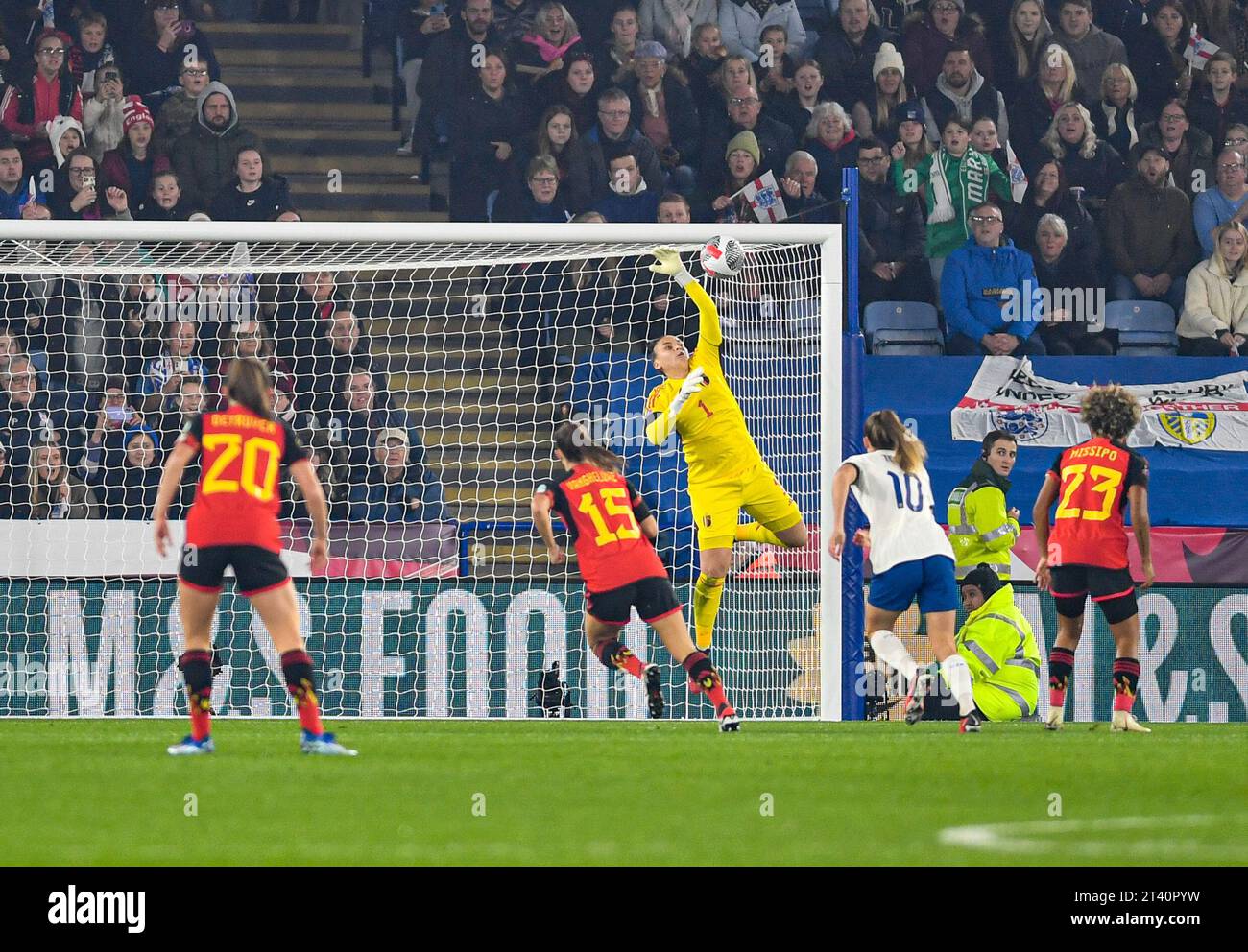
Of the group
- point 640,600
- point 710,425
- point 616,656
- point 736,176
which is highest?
point 736,176

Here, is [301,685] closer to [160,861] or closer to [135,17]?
[160,861]

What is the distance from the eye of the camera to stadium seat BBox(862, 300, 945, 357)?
1539 cm

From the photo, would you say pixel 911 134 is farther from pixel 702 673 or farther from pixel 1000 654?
pixel 702 673

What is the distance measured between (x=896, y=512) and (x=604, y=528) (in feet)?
4.83

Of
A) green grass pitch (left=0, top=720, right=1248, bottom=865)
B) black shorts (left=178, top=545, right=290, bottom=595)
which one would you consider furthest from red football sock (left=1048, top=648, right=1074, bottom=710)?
black shorts (left=178, top=545, right=290, bottom=595)

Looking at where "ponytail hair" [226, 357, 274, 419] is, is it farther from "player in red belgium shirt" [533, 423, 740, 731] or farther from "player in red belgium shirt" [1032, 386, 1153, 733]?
"player in red belgium shirt" [1032, 386, 1153, 733]

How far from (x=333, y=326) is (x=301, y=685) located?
6322mm

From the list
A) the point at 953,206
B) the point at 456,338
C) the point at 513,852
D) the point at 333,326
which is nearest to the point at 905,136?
the point at 953,206

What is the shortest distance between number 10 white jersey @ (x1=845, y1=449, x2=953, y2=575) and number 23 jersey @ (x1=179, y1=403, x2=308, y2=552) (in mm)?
3216

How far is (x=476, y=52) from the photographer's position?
54.2 feet

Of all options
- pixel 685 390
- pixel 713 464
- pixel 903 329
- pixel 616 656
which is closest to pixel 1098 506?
pixel 713 464

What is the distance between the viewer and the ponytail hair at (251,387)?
715 centimetres

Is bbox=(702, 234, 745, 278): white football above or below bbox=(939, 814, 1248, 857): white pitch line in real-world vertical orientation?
above

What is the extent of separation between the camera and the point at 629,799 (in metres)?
5.96
